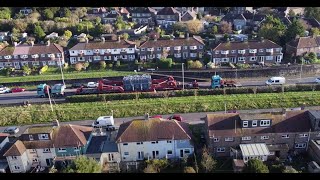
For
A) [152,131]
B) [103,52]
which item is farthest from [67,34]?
[152,131]

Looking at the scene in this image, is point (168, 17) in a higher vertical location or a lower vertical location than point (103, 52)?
higher

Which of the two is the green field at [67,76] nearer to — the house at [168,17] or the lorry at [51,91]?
the lorry at [51,91]

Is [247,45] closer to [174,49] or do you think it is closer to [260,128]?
[174,49]

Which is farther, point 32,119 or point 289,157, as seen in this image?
point 32,119

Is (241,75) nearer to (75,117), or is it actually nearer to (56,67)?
(75,117)
